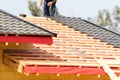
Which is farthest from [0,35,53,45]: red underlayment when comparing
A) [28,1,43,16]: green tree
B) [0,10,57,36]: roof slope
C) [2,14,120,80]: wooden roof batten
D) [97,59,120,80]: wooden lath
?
[28,1,43,16]: green tree

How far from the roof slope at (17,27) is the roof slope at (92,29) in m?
3.45

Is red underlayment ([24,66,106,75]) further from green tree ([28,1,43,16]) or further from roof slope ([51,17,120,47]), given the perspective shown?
green tree ([28,1,43,16])

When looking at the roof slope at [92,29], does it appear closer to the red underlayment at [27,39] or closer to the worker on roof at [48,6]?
the worker on roof at [48,6]

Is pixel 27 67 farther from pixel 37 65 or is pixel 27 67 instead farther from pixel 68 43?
pixel 68 43

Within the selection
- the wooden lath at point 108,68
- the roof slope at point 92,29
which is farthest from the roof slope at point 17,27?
the roof slope at point 92,29

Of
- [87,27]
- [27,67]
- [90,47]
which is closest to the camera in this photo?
[27,67]

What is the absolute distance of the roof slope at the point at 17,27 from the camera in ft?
27.8

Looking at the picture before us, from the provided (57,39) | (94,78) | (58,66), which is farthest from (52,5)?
(58,66)

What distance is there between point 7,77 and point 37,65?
51.0 inches

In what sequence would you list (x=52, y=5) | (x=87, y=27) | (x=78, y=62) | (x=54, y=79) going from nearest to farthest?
(x=78, y=62) → (x=54, y=79) → (x=87, y=27) → (x=52, y=5)

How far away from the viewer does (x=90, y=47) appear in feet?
36.0

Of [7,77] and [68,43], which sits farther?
[68,43]

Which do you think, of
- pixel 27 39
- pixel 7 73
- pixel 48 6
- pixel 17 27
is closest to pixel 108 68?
pixel 27 39

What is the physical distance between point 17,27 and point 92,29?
5.08 m
